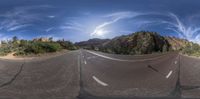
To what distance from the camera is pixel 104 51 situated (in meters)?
5.48

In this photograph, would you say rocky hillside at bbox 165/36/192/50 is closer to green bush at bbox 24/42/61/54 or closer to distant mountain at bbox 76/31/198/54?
distant mountain at bbox 76/31/198/54

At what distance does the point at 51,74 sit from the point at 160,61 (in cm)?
155

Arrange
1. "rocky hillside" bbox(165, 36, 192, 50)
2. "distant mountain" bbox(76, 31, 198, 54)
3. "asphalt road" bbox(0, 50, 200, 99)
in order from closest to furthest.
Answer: "asphalt road" bbox(0, 50, 200, 99), "distant mountain" bbox(76, 31, 198, 54), "rocky hillside" bbox(165, 36, 192, 50)

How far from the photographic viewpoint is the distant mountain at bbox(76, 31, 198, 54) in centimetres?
498

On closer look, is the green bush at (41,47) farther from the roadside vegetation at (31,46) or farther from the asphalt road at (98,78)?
the asphalt road at (98,78)

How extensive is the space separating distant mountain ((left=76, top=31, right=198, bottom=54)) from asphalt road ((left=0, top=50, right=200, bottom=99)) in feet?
0.43

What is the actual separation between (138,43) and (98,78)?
762 millimetres

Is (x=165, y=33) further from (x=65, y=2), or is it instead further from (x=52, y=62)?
(x=52, y=62)

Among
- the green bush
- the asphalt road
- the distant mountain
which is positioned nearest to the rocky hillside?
the distant mountain

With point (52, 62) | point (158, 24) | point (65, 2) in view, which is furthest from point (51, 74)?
point (158, 24)

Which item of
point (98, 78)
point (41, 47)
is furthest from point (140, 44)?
point (41, 47)

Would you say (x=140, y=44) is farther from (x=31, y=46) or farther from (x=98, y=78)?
(x=31, y=46)

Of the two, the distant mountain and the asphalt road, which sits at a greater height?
the distant mountain

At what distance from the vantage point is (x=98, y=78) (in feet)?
17.7
